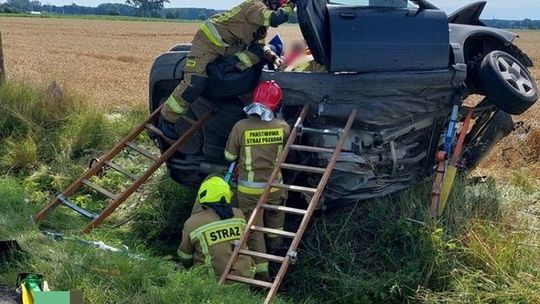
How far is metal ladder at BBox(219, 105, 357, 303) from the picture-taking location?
478 centimetres

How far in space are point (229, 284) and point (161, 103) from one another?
2725mm

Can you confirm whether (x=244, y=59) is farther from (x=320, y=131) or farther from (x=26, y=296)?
(x=26, y=296)

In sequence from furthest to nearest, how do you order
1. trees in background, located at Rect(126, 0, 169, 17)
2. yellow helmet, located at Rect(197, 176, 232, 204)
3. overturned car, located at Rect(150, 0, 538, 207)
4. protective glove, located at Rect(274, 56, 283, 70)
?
trees in background, located at Rect(126, 0, 169, 17) < protective glove, located at Rect(274, 56, 283, 70) < overturned car, located at Rect(150, 0, 538, 207) < yellow helmet, located at Rect(197, 176, 232, 204)

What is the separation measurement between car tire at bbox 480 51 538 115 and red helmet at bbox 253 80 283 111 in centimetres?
178

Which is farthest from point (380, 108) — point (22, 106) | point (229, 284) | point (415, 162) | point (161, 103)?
point (22, 106)

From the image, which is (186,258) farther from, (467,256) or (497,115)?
(497,115)

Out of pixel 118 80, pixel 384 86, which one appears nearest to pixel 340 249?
pixel 384 86

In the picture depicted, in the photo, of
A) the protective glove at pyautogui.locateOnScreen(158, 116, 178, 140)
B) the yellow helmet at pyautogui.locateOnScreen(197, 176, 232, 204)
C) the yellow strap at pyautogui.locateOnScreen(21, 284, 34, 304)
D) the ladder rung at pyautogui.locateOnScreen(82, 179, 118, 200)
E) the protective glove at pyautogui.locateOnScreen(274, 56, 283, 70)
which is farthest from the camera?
the protective glove at pyautogui.locateOnScreen(158, 116, 178, 140)

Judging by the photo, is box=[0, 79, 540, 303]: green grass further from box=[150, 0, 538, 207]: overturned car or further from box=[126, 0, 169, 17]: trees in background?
box=[126, 0, 169, 17]: trees in background

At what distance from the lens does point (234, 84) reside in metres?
5.95

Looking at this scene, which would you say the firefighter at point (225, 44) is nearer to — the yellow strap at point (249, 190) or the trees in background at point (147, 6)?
Answer: the yellow strap at point (249, 190)

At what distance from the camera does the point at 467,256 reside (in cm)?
501

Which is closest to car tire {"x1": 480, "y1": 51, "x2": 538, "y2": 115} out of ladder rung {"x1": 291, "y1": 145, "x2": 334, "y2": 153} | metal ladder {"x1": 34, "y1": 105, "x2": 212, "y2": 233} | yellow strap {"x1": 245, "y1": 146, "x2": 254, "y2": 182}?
ladder rung {"x1": 291, "y1": 145, "x2": 334, "y2": 153}

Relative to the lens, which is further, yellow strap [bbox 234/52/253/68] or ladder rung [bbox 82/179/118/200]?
ladder rung [bbox 82/179/118/200]
